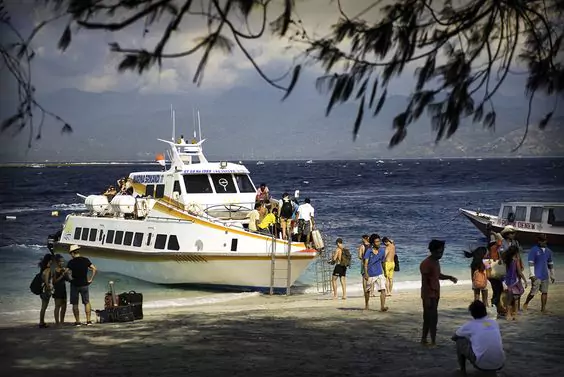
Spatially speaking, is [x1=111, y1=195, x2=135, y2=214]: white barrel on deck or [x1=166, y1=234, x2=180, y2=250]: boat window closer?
[x1=166, y1=234, x2=180, y2=250]: boat window

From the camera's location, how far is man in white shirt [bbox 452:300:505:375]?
1197 centimetres

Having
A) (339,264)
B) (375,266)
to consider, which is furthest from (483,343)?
(339,264)

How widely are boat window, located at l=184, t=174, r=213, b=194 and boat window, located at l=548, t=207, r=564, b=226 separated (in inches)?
745

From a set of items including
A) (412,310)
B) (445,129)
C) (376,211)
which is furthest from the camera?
(376,211)

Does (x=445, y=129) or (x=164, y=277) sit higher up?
(x=445, y=129)

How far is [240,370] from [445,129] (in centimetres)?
520

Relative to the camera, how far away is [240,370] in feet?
44.4

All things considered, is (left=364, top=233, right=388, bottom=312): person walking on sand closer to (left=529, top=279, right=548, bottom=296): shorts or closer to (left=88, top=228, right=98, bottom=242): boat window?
(left=529, top=279, right=548, bottom=296): shorts

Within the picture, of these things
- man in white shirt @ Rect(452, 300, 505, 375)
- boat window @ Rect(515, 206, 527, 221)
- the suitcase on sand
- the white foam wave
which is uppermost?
boat window @ Rect(515, 206, 527, 221)

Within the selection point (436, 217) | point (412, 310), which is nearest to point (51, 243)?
point (412, 310)

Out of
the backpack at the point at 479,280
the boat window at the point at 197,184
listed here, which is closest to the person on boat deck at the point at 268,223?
the boat window at the point at 197,184

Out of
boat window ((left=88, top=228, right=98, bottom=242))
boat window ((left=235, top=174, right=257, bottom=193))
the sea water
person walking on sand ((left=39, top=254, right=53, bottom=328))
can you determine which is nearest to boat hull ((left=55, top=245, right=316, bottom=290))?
the sea water

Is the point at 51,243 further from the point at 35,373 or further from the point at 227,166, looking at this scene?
the point at 35,373

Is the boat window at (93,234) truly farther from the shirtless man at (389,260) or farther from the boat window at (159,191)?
the shirtless man at (389,260)
